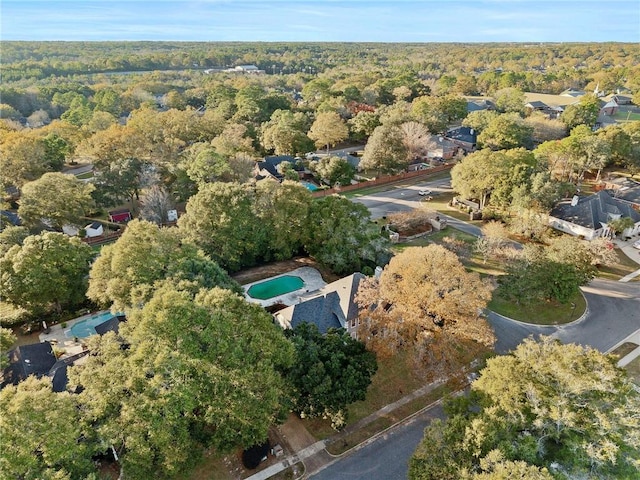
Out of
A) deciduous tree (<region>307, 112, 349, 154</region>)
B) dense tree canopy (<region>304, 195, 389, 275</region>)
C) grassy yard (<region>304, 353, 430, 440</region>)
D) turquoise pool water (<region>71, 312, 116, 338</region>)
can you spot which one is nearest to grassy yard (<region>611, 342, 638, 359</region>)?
grassy yard (<region>304, 353, 430, 440</region>)

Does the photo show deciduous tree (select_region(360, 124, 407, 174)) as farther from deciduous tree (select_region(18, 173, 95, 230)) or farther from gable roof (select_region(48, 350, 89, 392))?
gable roof (select_region(48, 350, 89, 392))

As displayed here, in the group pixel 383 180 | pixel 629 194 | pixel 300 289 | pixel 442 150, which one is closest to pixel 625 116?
pixel 442 150

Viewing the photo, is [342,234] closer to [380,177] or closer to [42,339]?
[42,339]

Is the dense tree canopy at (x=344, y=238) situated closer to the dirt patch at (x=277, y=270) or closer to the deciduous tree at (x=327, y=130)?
the dirt patch at (x=277, y=270)

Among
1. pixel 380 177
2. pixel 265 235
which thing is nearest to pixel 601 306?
pixel 265 235

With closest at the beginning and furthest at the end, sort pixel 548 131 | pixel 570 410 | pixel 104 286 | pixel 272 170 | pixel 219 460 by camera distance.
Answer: pixel 570 410, pixel 219 460, pixel 104 286, pixel 272 170, pixel 548 131
